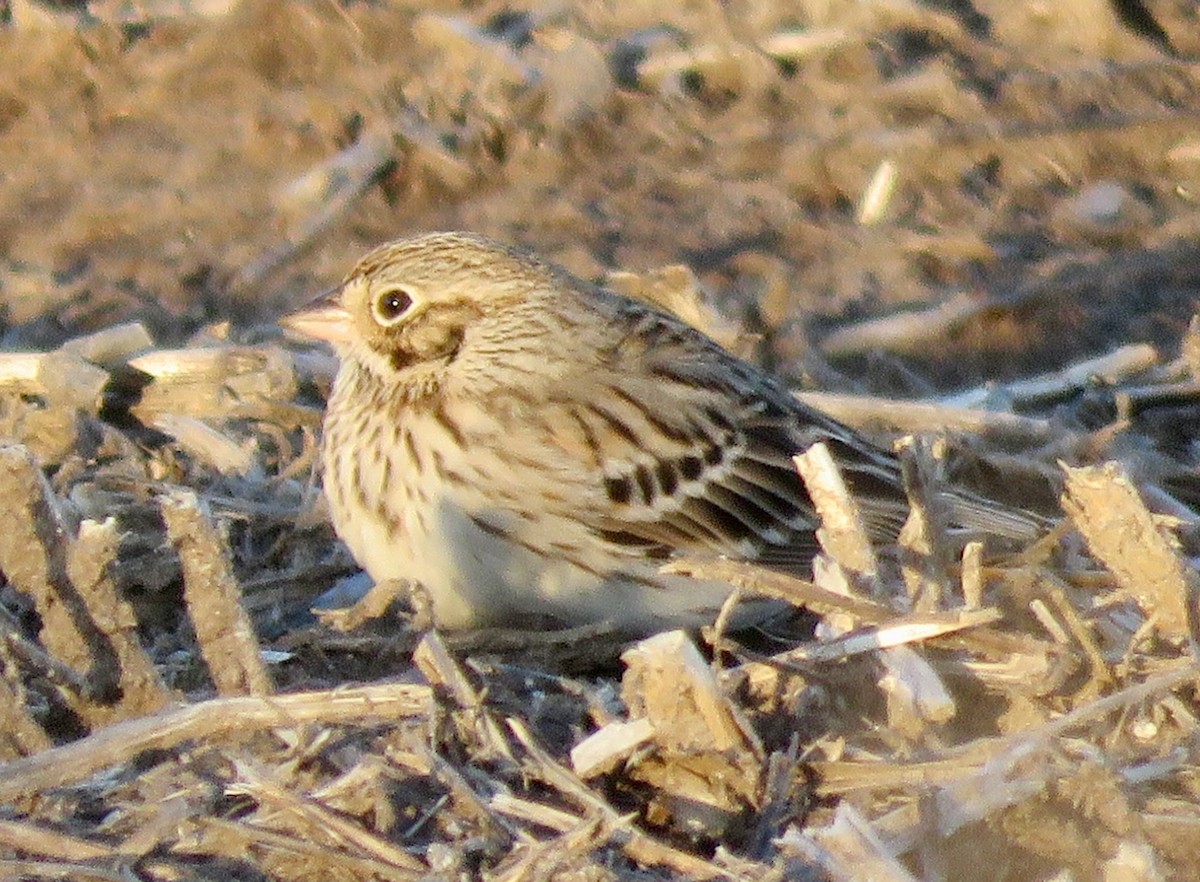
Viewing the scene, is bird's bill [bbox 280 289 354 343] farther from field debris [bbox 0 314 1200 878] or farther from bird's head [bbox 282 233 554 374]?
field debris [bbox 0 314 1200 878]

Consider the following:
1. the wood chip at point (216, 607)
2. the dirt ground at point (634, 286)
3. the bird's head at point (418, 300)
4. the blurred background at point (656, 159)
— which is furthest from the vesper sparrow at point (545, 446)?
the blurred background at point (656, 159)

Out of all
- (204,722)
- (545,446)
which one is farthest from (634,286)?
(204,722)

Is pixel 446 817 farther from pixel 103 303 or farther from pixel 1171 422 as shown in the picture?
pixel 103 303

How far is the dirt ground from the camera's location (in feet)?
11.3

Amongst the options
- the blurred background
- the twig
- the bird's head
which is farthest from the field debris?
the blurred background

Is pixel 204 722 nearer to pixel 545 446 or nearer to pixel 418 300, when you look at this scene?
pixel 545 446

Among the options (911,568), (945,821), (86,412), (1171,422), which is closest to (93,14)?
(86,412)

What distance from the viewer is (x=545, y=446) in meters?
4.72

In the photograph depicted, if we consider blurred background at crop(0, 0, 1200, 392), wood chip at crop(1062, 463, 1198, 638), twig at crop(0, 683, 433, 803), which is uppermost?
twig at crop(0, 683, 433, 803)

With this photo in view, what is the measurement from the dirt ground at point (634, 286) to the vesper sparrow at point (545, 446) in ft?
0.68

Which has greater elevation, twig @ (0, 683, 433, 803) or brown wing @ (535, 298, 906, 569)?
twig @ (0, 683, 433, 803)

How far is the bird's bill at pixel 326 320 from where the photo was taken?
198 inches

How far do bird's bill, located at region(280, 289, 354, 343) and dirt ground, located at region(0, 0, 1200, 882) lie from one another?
38cm

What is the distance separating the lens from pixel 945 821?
3.32 m
